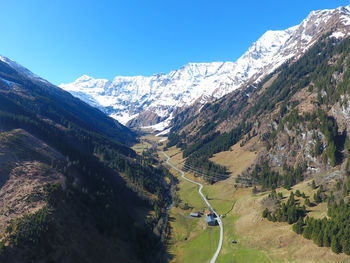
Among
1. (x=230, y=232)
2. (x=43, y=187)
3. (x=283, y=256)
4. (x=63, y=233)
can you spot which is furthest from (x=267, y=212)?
(x=43, y=187)

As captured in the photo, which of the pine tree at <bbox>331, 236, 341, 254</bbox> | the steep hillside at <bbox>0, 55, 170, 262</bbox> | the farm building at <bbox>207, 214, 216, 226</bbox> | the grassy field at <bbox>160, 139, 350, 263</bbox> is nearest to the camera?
the steep hillside at <bbox>0, 55, 170, 262</bbox>

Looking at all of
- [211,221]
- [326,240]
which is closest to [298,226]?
[326,240]

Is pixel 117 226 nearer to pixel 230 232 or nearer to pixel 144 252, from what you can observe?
pixel 144 252

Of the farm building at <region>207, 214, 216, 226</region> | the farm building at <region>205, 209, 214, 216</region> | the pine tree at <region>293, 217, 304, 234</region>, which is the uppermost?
the pine tree at <region>293, 217, 304, 234</region>

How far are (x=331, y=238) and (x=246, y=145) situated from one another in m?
132

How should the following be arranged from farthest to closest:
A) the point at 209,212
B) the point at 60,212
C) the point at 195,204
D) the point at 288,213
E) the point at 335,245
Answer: the point at 195,204 → the point at 209,212 → the point at 288,213 → the point at 60,212 → the point at 335,245

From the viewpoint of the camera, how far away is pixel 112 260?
58125 mm

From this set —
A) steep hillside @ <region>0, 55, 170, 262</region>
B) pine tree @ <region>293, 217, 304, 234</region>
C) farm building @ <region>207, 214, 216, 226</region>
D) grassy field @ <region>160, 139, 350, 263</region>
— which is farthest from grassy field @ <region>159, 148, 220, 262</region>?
pine tree @ <region>293, 217, 304, 234</region>

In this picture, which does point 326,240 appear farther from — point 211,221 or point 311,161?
point 311,161

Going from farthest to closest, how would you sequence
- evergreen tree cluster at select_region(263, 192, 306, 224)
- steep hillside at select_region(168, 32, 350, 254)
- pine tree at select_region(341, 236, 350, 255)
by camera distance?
1. evergreen tree cluster at select_region(263, 192, 306, 224)
2. steep hillside at select_region(168, 32, 350, 254)
3. pine tree at select_region(341, 236, 350, 255)

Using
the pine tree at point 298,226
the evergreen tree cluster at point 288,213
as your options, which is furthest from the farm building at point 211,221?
the pine tree at point 298,226

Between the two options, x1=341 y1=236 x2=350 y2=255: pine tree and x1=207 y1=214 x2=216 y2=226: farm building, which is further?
x1=207 y1=214 x2=216 y2=226: farm building

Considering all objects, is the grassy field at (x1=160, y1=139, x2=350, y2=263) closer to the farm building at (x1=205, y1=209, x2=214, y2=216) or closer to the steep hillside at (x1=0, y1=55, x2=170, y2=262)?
the farm building at (x1=205, y1=209, x2=214, y2=216)

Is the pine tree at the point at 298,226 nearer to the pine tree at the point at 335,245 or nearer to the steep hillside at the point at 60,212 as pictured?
the pine tree at the point at 335,245
